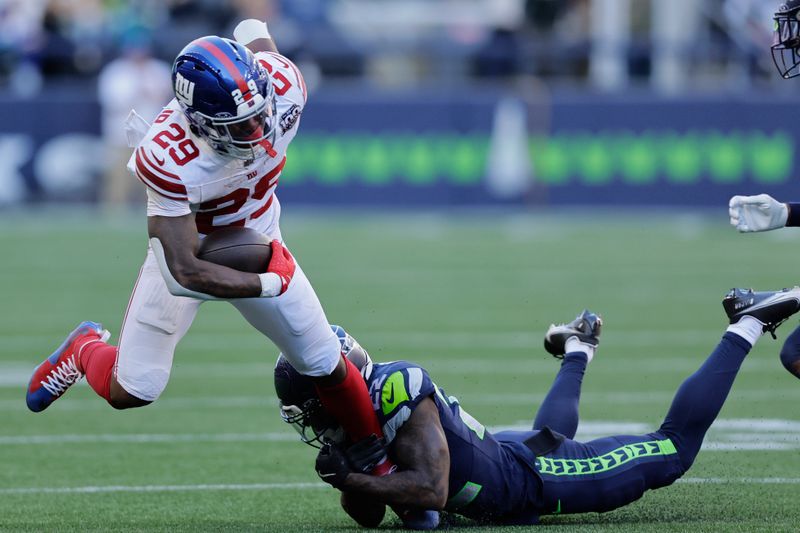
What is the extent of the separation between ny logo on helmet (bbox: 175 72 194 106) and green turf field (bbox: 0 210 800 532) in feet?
4.38

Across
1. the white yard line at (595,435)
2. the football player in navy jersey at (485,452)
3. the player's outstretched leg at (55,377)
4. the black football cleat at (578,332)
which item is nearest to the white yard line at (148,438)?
the white yard line at (595,435)

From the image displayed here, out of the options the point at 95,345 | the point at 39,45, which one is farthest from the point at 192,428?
the point at 39,45

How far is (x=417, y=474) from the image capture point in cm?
423

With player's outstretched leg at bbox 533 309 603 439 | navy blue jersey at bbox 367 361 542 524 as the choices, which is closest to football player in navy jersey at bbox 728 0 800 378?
player's outstretched leg at bbox 533 309 603 439

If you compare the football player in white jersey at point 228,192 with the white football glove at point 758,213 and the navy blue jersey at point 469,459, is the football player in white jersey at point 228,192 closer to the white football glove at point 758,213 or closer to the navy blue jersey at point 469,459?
the navy blue jersey at point 469,459

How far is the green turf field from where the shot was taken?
4801 mm

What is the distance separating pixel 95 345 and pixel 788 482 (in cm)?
257

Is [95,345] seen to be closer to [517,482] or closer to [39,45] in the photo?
[517,482]

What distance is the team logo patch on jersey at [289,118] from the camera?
4.89 m

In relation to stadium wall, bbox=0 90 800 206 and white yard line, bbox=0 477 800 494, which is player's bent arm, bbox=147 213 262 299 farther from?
stadium wall, bbox=0 90 800 206

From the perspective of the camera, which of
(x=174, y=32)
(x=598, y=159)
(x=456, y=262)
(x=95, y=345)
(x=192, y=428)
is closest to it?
(x=95, y=345)

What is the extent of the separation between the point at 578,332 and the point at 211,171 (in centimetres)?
148

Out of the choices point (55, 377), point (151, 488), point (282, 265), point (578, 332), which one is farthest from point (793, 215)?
point (55, 377)

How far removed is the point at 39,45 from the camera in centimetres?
1581
